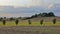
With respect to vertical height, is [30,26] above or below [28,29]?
above

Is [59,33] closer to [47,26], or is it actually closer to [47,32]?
[47,32]

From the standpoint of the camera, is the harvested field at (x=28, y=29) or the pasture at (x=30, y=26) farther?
the pasture at (x=30, y=26)

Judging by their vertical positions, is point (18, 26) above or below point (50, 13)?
below

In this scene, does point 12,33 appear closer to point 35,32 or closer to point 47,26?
point 35,32

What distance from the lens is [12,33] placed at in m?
14.9

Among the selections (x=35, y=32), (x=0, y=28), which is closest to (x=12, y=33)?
(x=35, y=32)

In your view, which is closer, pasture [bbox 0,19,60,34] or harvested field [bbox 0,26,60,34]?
harvested field [bbox 0,26,60,34]

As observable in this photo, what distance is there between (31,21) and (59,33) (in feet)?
11.7

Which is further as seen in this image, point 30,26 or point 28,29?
point 30,26

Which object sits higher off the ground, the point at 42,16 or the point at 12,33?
the point at 42,16

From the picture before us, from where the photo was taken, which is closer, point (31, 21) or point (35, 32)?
point (35, 32)

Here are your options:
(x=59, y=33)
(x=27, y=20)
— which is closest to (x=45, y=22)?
(x=27, y=20)

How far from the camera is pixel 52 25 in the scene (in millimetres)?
17391

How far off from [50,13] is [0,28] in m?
4.53
